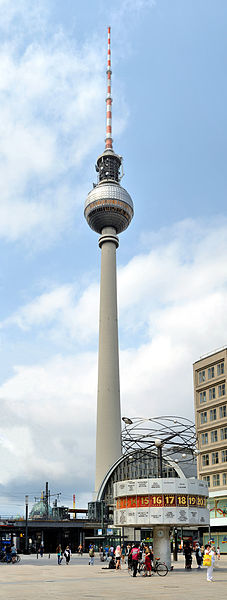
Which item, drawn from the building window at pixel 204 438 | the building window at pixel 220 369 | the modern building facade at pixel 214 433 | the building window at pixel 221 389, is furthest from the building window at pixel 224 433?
the building window at pixel 220 369

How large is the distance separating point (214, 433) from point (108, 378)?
53004mm

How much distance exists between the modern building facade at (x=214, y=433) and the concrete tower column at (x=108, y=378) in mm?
46296

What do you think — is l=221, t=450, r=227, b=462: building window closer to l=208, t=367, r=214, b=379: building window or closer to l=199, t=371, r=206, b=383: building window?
l=208, t=367, r=214, b=379: building window

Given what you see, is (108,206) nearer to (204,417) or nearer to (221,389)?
(204,417)

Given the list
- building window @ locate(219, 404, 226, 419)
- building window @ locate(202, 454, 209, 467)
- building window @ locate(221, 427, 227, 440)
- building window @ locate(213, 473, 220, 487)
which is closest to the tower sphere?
building window @ locate(219, 404, 226, 419)

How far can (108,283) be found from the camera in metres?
133

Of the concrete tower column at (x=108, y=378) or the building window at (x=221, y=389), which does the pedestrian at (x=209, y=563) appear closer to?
the building window at (x=221, y=389)

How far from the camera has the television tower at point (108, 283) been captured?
396ft

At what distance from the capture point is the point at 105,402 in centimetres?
12300

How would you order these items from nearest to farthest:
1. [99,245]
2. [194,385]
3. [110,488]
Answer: [194,385]
[110,488]
[99,245]

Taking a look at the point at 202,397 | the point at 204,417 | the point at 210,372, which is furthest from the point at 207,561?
the point at 202,397

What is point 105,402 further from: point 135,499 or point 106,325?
point 135,499

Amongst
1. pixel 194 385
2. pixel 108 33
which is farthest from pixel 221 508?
pixel 108 33

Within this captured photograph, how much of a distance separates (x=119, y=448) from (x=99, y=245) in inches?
1897
